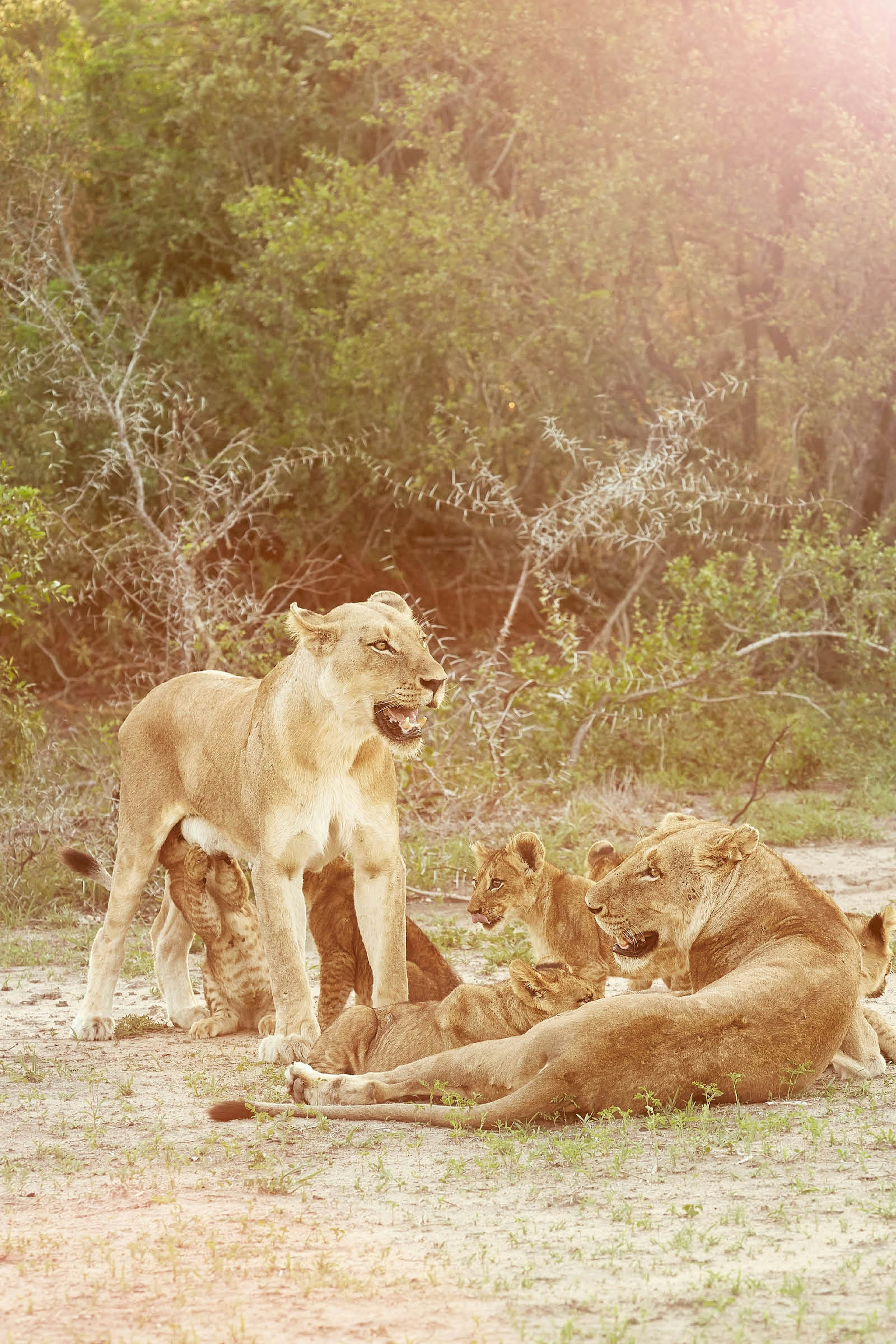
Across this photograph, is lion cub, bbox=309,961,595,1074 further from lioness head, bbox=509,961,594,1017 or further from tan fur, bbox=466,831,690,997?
tan fur, bbox=466,831,690,997

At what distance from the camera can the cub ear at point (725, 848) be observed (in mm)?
5605

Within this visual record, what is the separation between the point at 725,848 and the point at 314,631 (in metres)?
1.50

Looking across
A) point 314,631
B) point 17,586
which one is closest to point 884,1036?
point 314,631

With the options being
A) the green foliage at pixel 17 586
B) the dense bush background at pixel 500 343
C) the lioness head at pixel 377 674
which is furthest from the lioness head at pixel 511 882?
the dense bush background at pixel 500 343

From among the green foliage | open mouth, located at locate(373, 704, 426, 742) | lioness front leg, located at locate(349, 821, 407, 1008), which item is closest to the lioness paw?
lioness front leg, located at locate(349, 821, 407, 1008)

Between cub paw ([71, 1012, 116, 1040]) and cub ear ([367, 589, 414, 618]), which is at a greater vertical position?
cub ear ([367, 589, 414, 618])

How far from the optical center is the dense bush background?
12242 millimetres

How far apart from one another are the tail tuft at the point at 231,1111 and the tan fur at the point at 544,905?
153cm

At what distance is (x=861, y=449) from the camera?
46.0 ft

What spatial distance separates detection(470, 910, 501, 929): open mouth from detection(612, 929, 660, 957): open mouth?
0.89 m

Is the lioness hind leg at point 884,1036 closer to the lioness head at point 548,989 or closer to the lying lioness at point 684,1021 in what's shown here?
the lying lioness at point 684,1021

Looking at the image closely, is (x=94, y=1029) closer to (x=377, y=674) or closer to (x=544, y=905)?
(x=544, y=905)

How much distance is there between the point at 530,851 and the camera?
21.5ft

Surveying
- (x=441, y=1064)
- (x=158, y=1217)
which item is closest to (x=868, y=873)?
(x=441, y=1064)
